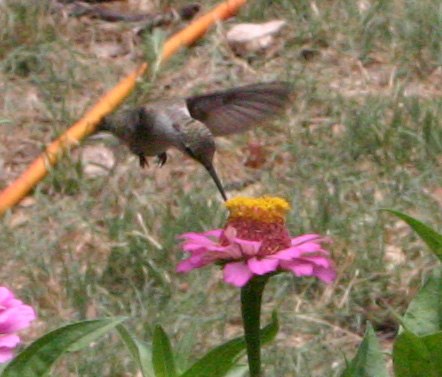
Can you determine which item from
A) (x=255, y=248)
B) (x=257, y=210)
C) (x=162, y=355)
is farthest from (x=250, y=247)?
(x=162, y=355)

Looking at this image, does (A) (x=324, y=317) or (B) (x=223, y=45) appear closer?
(A) (x=324, y=317)

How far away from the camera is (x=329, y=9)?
4250 mm

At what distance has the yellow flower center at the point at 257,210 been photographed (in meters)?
1.49

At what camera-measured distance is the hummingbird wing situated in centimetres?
229

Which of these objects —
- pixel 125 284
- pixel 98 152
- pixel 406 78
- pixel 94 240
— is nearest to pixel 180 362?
pixel 125 284

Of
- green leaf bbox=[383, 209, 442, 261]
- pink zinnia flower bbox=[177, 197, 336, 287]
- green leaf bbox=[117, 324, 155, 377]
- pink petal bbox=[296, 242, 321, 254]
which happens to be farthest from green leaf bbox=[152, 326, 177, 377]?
green leaf bbox=[383, 209, 442, 261]

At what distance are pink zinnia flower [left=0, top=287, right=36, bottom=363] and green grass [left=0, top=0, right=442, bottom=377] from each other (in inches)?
49.0

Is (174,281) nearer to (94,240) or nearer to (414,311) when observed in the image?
(94,240)

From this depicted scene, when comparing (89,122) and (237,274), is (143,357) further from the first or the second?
(89,122)

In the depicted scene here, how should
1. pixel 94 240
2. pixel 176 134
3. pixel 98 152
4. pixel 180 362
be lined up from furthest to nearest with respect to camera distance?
pixel 98 152
pixel 94 240
pixel 176 134
pixel 180 362

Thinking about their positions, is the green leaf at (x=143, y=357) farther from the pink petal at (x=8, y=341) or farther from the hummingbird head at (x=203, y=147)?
the hummingbird head at (x=203, y=147)

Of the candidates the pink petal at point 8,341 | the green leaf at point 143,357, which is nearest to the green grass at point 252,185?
the green leaf at point 143,357

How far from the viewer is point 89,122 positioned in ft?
11.7

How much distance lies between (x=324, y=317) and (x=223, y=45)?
159 cm
